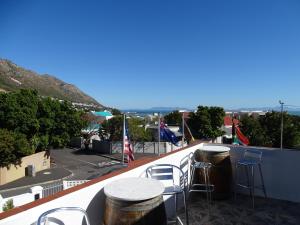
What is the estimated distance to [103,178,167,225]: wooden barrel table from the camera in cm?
258

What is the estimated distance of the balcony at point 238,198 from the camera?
2.89 meters

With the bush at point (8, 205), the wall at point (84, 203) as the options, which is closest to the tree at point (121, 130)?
A: the bush at point (8, 205)

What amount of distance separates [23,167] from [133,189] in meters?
23.4

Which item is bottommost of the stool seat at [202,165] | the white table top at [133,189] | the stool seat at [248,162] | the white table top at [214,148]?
the stool seat at [202,165]

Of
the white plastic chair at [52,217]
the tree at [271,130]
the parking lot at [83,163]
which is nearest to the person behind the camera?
the white plastic chair at [52,217]

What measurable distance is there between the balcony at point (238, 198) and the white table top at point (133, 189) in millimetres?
199

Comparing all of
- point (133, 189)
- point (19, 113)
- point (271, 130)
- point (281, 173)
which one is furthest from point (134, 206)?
point (271, 130)

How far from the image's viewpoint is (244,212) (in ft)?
14.8

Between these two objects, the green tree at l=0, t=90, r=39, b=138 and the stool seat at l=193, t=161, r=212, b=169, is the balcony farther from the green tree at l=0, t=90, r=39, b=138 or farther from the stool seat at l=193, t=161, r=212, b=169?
the green tree at l=0, t=90, r=39, b=138

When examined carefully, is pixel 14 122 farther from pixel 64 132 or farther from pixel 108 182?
pixel 108 182

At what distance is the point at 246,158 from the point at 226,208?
3.64 feet

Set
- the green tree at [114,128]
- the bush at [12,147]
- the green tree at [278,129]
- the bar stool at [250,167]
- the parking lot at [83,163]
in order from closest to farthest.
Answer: the bar stool at [250,167] → the bush at [12,147] → the parking lot at [83,163] → the green tree at [278,129] → the green tree at [114,128]

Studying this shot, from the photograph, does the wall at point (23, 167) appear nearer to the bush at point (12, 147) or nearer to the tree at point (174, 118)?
the bush at point (12, 147)

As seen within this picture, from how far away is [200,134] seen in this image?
→ 3309 cm
